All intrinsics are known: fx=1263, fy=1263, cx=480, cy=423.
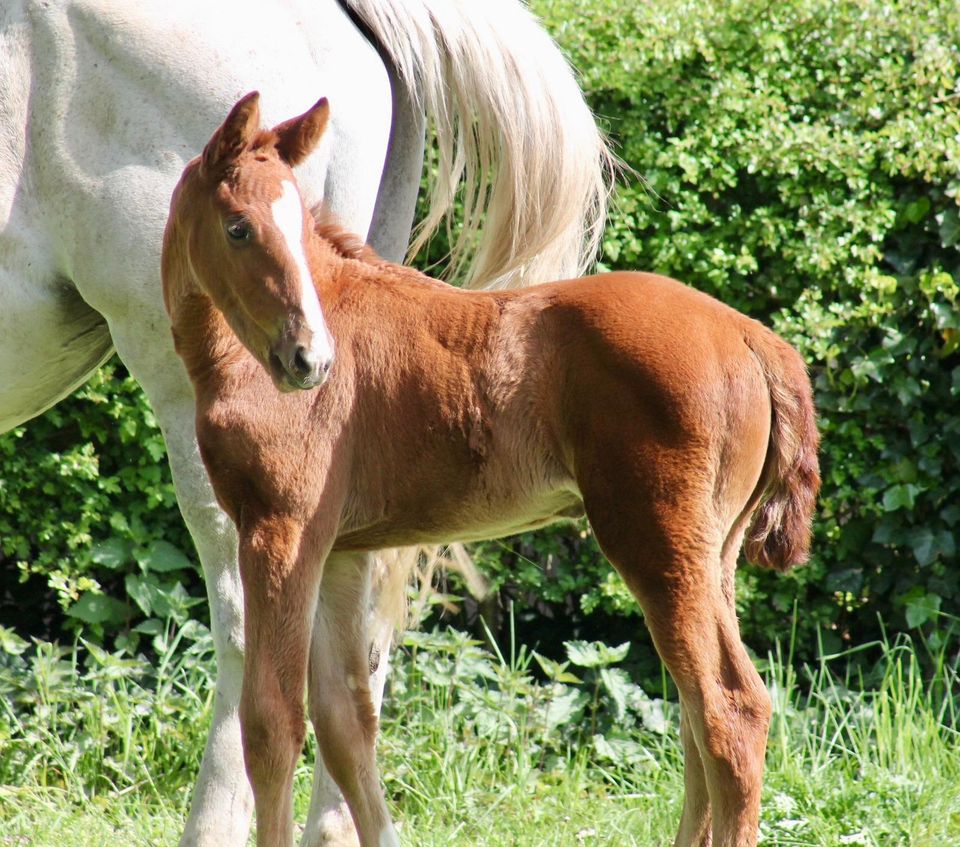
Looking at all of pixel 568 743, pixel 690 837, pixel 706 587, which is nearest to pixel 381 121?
pixel 706 587

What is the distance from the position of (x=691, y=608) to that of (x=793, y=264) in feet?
8.19

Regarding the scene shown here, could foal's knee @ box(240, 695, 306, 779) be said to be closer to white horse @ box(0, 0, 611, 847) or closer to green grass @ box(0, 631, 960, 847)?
white horse @ box(0, 0, 611, 847)

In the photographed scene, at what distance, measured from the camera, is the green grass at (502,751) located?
11.6 feet

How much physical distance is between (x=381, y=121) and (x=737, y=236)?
1.86m

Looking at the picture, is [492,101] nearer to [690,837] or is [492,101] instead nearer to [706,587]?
[706,587]

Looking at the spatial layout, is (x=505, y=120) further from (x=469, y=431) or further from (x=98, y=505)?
(x=98, y=505)

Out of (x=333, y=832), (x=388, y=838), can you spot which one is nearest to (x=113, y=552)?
(x=333, y=832)

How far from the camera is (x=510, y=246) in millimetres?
3189

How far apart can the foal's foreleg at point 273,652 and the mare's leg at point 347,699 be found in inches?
8.8

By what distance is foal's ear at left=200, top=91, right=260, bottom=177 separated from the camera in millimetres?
2166

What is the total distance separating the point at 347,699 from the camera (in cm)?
263

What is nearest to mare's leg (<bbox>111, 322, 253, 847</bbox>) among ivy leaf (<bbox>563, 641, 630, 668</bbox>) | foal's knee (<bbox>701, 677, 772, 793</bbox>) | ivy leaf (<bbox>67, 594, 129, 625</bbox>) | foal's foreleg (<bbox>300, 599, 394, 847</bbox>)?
foal's foreleg (<bbox>300, 599, 394, 847</bbox>)

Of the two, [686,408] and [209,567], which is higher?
[686,408]

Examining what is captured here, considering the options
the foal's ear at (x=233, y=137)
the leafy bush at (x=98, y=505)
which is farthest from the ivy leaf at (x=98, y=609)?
the foal's ear at (x=233, y=137)
